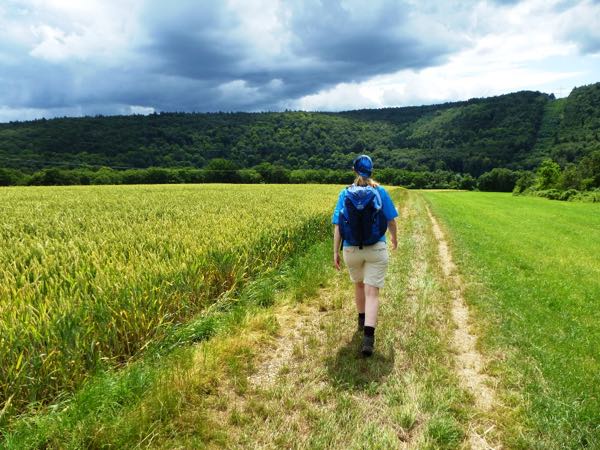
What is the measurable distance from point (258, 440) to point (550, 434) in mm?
2714

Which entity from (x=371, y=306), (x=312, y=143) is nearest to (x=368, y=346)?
(x=371, y=306)

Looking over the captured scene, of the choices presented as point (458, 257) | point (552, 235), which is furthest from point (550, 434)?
point (552, 235)

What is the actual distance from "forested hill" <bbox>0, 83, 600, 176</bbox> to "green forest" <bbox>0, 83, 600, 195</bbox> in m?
0.40

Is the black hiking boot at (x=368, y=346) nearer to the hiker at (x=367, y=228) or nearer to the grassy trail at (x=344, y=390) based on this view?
the hiker at (x=367, y=228)

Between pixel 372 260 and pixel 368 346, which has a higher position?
pixel 372 260

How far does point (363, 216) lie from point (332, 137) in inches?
5798

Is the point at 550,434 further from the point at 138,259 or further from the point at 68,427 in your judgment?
the point at 138,259

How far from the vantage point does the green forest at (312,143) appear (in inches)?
3398

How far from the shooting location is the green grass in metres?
3.79

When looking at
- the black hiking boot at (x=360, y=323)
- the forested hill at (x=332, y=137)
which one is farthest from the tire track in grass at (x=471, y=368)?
the forested hill at (x=332, y=137)

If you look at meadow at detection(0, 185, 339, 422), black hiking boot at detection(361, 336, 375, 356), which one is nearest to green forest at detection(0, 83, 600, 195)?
meadow at detection(0, 185, 339, 422)

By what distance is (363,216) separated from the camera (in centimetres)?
516

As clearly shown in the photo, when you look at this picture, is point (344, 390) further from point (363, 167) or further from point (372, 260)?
point (363, 167)

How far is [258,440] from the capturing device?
11.7 feet
